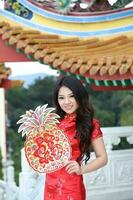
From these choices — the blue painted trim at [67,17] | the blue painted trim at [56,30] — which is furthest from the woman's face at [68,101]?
the blue painted trim at [67,17]

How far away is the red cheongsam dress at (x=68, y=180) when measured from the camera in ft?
8.18

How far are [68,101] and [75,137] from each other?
15 centimetres

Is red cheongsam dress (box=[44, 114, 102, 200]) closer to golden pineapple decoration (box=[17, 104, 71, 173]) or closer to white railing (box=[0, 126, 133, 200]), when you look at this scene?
golden pineapple decoration (box=[17, 104, 71, 173])

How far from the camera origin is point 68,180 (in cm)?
249

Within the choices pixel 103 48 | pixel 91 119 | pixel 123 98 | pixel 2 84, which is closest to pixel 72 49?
pixel 103 48

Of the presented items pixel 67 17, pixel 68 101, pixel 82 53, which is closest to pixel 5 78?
pixel 67 17

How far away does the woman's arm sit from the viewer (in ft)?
7.90

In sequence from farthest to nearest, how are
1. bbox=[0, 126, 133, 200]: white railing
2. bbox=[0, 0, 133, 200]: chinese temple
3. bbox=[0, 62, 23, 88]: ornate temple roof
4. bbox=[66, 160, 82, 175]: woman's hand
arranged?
bbox=[0, 126, 133, 200]: white railing < bbox=[0, 62, 23, 88]: ornate temple roof < bbox=[0, 0, 133, 200]: chinese temple < bbox=[66, 160, 82, 175]: woman's hand

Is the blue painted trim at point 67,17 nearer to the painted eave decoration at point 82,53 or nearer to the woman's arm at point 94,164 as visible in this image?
the painted eave decoration at point 82,53

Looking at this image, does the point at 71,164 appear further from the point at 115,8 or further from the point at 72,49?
the point at 115,8

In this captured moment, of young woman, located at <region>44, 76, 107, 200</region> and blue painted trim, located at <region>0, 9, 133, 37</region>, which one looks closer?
young woman, located at <region>44, 76, 107, 200</region>

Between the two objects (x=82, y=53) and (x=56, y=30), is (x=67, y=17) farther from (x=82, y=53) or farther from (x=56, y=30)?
(x=82, y=53)

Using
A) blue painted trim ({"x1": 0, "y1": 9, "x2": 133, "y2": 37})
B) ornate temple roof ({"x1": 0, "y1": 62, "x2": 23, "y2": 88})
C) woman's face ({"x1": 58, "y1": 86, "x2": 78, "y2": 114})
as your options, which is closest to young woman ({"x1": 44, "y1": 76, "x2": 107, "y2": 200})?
woman's face ({"x1": 58, "y1": 86, "x2": 78, "y2": 114})

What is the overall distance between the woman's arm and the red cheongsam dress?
1.3 inches
